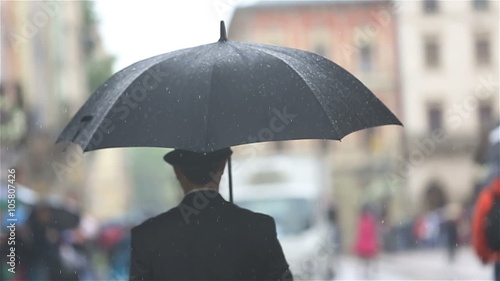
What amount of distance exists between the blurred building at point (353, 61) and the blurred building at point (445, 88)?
105 cm

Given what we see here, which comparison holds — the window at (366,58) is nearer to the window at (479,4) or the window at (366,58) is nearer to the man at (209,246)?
the window at (479,4)

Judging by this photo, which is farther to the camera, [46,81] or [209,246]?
[46,81]

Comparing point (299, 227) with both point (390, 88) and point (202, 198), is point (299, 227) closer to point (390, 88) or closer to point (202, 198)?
point (202, 198)

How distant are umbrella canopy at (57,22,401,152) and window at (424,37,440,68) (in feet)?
180

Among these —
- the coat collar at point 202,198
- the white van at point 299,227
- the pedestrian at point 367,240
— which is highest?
the coat collar at point 202,198

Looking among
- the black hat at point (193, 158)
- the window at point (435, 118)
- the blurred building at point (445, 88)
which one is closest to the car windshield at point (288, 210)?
the black hat at point (193, 158)

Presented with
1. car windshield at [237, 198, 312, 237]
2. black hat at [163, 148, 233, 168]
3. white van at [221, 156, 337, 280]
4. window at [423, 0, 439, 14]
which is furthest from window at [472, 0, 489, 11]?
black hat at [163, 148, 233, 168]

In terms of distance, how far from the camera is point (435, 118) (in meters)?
58.2

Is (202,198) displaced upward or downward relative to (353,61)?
downward

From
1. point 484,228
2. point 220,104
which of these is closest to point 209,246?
point 220,104


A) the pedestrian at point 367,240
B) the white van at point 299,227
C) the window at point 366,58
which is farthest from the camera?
the window at point 366,58

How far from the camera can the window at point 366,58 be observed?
59.3m

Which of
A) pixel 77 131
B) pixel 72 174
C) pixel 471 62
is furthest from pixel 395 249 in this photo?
pixel 77 131

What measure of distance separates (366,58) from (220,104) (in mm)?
55744
